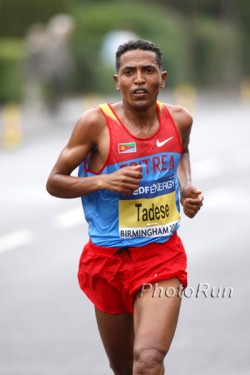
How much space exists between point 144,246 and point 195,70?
33.7m

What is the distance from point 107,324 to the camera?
221 inches

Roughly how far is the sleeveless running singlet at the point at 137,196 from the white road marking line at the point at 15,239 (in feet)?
18.2

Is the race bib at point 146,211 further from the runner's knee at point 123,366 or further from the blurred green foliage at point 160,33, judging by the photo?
the blurred green foliage at point 160,33

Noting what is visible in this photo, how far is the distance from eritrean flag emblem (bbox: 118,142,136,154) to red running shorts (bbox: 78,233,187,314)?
475 mm

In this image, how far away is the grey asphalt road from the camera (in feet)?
24.3

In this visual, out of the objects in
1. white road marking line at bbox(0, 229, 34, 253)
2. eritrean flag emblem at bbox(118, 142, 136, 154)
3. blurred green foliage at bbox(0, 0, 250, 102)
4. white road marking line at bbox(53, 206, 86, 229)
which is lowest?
blurred green foliage at bbox(0, 0, 250, 102)

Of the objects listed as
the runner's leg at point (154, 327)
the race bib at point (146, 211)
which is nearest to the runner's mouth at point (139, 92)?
the race bib at point (146, 211)

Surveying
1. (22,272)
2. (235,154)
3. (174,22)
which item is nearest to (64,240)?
(22,272)

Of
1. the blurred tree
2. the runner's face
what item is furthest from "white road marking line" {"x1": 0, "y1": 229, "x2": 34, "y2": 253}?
the blurred tree

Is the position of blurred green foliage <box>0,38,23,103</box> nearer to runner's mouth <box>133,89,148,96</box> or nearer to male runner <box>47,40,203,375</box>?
male runner <box>47,40,203,375</box>

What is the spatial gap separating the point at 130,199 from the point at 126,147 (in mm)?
256

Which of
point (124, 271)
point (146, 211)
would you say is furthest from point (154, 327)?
point (146, 211)

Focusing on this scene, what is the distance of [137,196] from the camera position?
5.54m

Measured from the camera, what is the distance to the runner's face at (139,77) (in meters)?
5.44
